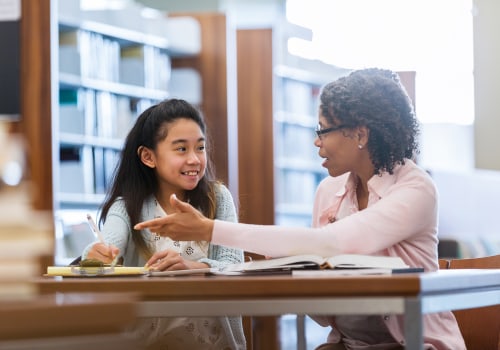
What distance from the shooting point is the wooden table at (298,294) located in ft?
4.65

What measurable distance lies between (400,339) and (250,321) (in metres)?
0.65

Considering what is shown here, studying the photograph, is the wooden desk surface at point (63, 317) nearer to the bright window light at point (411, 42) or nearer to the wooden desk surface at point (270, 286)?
the wooden desk surface at point (270, 286)

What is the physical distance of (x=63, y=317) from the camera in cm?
82

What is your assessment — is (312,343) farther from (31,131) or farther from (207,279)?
(207,279)

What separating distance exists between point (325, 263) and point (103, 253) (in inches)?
21.3

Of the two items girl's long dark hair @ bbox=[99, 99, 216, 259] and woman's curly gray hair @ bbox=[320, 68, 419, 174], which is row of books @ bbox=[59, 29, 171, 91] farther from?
woman's curly gray hair @ bbox=[320, 68, 419, 174]

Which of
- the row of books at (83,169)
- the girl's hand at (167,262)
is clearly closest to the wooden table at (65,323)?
the girl's hand at (167,262)

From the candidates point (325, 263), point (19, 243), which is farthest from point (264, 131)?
point (19, 243)

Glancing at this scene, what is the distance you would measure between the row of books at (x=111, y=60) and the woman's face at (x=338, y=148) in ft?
13.3

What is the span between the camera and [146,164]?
2.56 m

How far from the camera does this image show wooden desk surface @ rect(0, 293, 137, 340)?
2.58 feet

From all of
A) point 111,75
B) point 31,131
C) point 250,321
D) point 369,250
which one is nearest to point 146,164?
point 250,321

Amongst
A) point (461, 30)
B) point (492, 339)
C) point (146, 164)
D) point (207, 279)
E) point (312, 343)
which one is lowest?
point (312, 343)

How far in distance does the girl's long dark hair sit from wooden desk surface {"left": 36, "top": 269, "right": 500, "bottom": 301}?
86 cm
